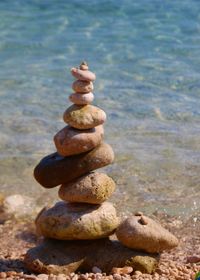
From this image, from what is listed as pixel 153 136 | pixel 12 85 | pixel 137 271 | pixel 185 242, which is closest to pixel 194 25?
pixel 12 85

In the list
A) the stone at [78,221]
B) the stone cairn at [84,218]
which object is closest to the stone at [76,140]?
the stone cairn at [84,218]

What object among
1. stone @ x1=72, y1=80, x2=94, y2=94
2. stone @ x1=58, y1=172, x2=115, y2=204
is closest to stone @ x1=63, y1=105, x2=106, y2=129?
stone @ x1=72, y1=80, x2=94, y2=94

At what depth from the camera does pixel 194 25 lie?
14539 mm

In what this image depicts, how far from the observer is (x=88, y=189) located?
16.5 ft

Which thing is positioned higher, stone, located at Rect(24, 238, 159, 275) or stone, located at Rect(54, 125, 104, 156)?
stone, located at Rect(54, 125, 104, 156)

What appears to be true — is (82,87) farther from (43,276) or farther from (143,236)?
(43,276)

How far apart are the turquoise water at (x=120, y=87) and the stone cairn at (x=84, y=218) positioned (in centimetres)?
158

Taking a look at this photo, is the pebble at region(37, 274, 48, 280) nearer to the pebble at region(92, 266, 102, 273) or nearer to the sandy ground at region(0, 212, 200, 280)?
the sandy ground at region(0, 212, 200, 280)

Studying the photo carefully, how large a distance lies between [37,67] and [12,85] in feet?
3.87

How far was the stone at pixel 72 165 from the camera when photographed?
16.7 feet

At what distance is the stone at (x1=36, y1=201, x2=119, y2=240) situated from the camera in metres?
5.01

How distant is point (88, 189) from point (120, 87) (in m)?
5.61

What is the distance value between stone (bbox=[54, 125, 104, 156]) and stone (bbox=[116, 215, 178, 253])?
24.7 inches

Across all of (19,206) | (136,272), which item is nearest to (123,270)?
(136,272)
